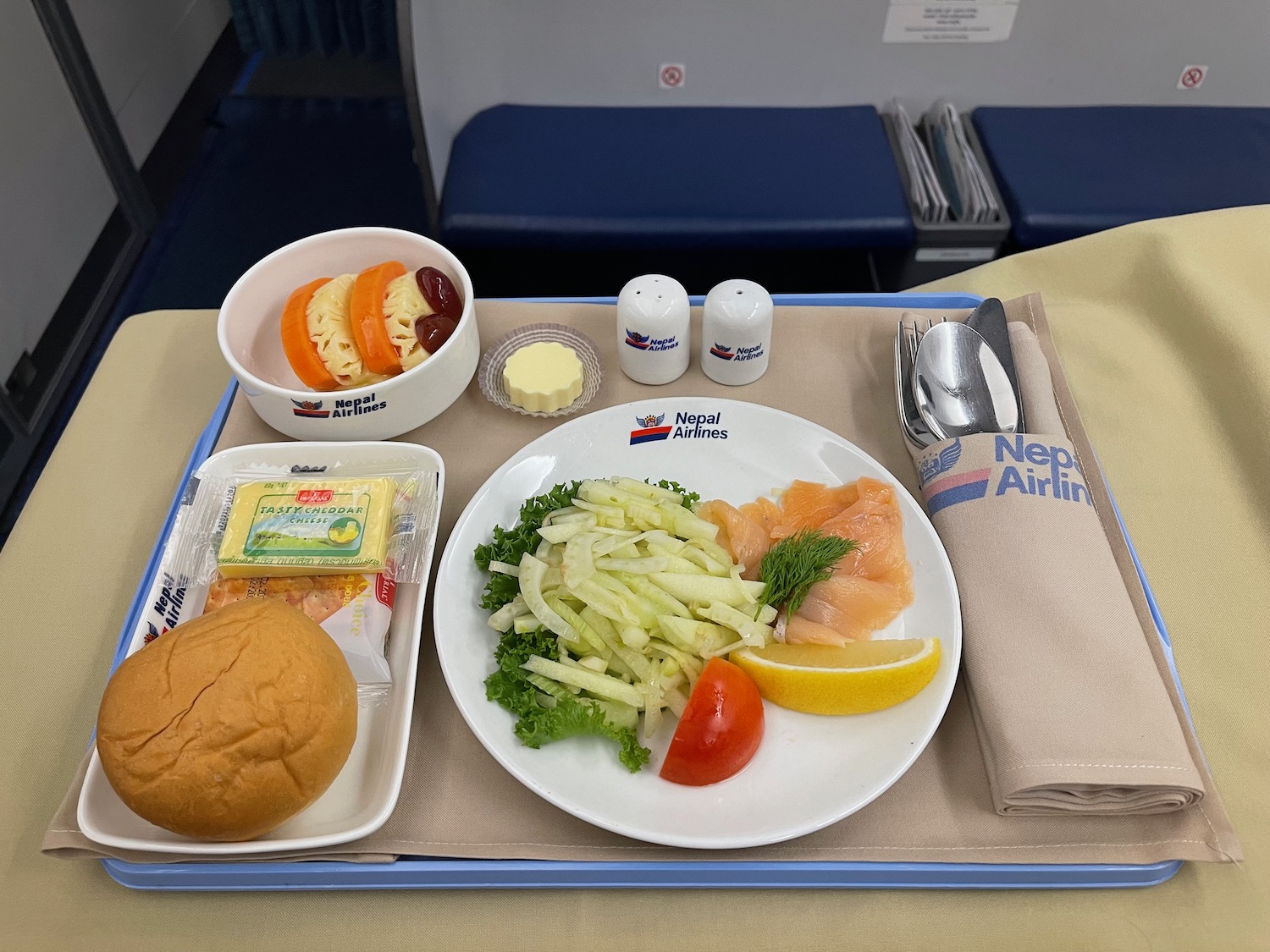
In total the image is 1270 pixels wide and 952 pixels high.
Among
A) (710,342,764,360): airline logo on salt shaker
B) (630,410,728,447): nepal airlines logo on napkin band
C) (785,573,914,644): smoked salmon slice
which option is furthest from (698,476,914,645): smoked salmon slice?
(710,342,764,360): airline logo on salt shaker

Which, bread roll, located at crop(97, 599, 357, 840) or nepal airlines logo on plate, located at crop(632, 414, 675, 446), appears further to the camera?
nepal airlines logo on plate, located at crop(632, 414, 675, 446)

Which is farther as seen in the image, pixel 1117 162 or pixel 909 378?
pixel 1117 162

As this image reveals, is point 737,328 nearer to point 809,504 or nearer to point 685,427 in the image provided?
point 685,427

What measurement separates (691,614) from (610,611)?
0.11 m

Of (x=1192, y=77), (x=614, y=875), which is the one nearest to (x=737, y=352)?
(x=614, y=875)

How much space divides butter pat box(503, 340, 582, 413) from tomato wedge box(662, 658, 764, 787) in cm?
54

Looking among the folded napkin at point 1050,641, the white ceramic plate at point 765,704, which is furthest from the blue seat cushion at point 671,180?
the folded napkin at point 1050,641

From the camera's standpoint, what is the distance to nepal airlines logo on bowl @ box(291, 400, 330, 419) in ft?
4.12

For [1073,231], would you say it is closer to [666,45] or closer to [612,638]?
[666,45]

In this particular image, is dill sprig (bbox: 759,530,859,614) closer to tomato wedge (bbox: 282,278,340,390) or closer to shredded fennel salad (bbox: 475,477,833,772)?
shredded fennel salad (bbox: 475,477,833,772)

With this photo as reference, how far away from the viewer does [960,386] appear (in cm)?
136

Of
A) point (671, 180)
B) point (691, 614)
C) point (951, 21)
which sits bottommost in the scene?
point (671, 180)

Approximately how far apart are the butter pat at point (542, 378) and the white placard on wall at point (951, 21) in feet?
5.55

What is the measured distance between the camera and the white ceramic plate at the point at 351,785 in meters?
0.94
